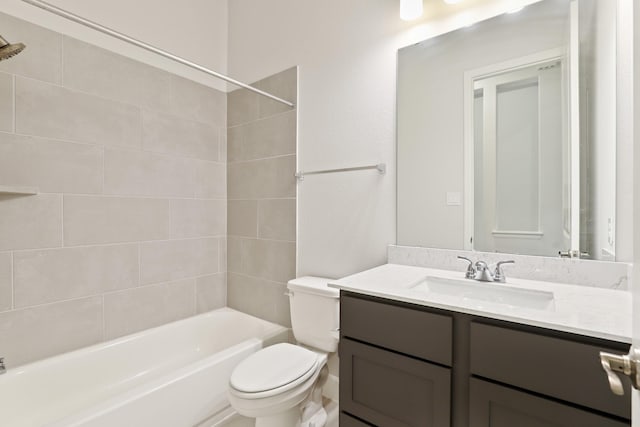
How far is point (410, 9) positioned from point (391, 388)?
66.1 inches

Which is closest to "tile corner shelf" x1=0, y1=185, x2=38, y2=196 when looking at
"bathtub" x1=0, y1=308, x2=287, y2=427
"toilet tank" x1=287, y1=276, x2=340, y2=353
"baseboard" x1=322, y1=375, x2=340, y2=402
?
"bathtub" x1=0, y1=308, x2=287, y2=427

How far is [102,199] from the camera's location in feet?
5.98

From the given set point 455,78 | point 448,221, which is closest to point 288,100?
point 455,78

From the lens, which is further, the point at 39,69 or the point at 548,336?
the point at 39,69

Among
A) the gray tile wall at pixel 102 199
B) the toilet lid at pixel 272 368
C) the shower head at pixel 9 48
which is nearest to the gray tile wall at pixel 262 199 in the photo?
the gray tile wall at pixel 102 199

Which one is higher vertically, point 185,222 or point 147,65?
point 147,65

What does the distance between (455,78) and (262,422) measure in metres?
1.85

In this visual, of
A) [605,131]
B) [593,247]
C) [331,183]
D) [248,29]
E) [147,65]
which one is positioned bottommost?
[593,247]

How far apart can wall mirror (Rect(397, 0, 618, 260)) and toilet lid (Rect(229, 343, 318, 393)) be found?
0.78 meters

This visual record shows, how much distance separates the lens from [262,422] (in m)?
1.42

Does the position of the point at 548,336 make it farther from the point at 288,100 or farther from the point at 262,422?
the point at 288,100

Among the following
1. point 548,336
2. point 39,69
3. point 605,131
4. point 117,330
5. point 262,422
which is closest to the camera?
point 548,336

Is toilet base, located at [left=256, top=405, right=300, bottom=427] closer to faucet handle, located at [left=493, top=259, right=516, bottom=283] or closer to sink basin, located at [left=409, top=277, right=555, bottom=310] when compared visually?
sink basin, located at [left=409, top=277, right=555, bottom=310]

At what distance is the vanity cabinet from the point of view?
0.76 m
